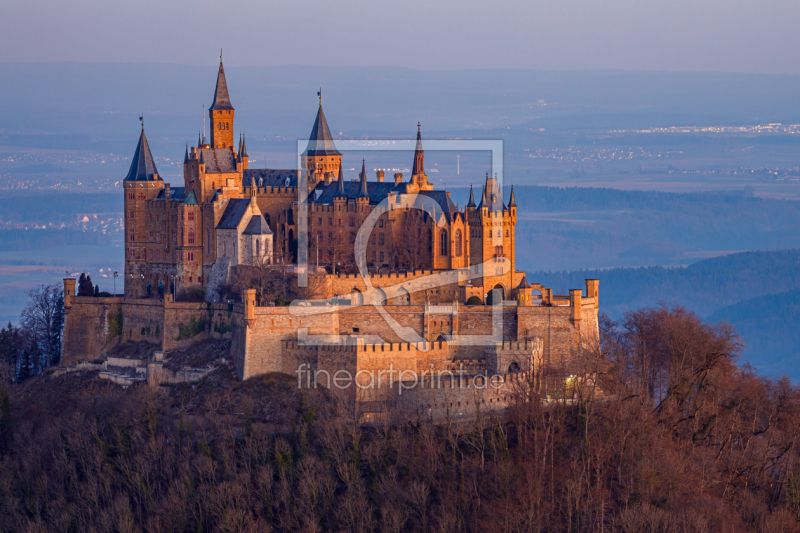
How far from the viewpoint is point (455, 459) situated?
6291 cm

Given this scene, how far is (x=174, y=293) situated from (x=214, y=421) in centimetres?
2093

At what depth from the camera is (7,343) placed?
97.4 m

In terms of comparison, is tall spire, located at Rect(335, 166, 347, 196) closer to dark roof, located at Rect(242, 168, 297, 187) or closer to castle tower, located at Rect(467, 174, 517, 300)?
dark roof, located at Rect(242, 168, 297, 187)

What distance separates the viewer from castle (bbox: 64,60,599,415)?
74500mm

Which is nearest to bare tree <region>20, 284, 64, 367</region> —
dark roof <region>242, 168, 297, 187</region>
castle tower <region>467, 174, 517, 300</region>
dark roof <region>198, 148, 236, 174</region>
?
dark roof <region>198, 148, 236, 174</region>

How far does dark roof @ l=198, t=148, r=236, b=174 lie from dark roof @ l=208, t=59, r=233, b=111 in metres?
4.00

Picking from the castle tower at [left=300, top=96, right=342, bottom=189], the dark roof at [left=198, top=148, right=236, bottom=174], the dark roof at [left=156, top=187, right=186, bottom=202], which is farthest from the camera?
the castle tower at [left=300, top=96, right=342, bottom=189]

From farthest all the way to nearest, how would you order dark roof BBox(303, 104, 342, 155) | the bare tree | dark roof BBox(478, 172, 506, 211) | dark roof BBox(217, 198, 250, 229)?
1. dark roof BBox(303, 104, 342, 155)
2. the bare tree
3. dark roof BBox(217, 198, 250, 229)
4. dark roof BBox(478, 172, 506, 211)

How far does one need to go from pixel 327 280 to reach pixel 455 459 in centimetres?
2273

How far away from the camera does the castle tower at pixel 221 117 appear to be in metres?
96.9

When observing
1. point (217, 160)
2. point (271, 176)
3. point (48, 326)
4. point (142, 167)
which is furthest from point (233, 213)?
point (48, 326)

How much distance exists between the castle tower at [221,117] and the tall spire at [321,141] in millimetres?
6775

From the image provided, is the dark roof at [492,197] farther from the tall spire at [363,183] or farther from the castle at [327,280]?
the tall spire at [363,183]

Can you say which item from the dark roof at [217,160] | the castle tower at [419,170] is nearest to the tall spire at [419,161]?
the castle tower at [419,170]
